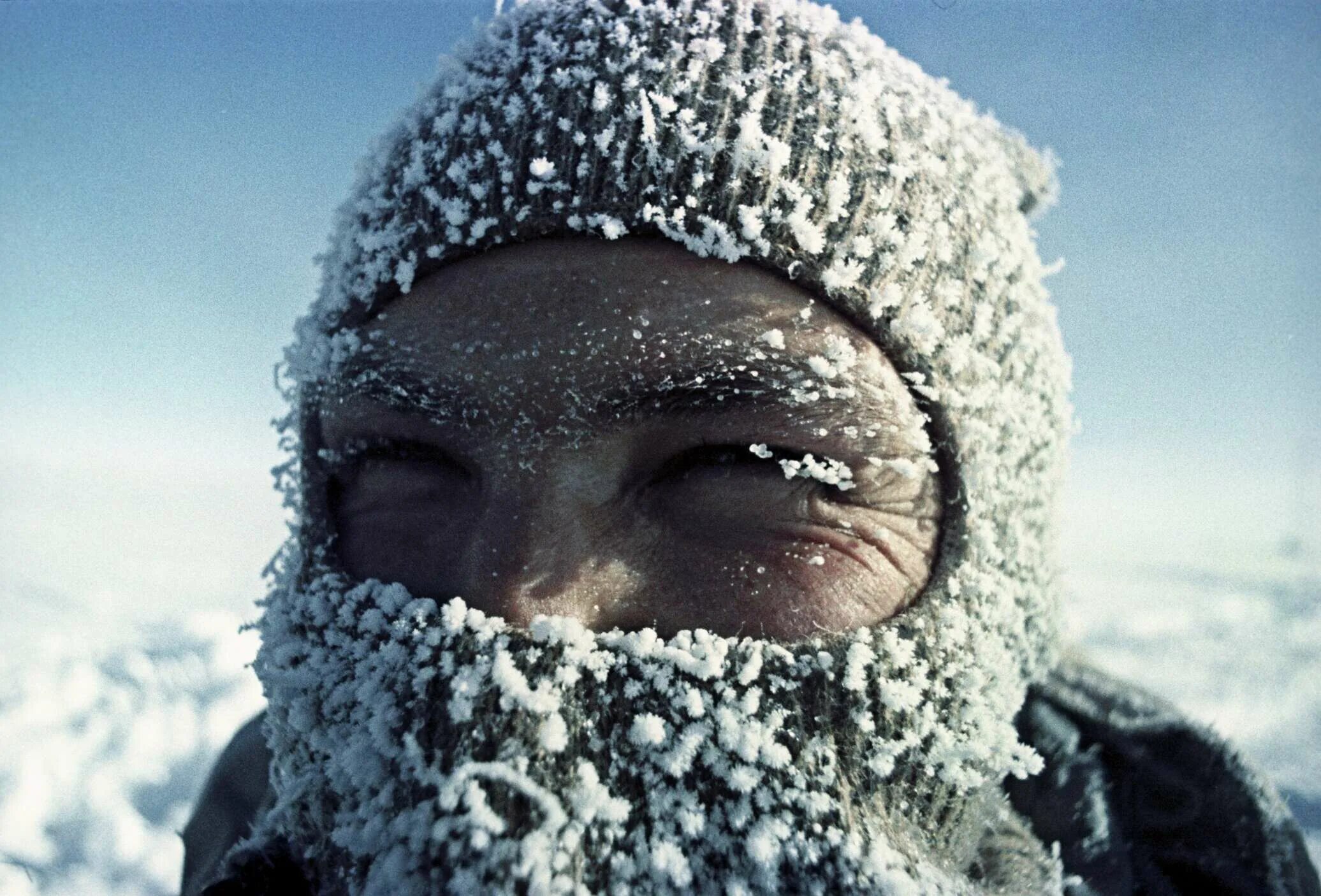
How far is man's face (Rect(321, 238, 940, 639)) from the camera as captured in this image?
Result: 0.98 m

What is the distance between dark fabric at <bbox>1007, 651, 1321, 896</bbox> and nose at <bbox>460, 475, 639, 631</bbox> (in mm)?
849

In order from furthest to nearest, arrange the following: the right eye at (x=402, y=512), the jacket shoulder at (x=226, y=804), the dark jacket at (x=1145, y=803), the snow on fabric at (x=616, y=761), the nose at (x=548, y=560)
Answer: the jacket shoulder at (x=226, y=804), the dark jacket at (x=1145, y=803), the right eye at (x=402, y=512), the nose at (x=548, y=560), the snow on fabric at (x=616, y=761)

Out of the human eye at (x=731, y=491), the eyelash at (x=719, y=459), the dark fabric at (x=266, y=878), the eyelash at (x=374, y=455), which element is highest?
the eyelash at (x=374, y=455)

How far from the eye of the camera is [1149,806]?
56.1 inches

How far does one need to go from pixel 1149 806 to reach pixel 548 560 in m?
1.22

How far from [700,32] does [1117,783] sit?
4.89 feet

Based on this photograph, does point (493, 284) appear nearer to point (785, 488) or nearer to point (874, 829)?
point (785, 488)

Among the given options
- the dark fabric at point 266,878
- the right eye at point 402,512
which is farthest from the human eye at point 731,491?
the dark fabric at point 266,878

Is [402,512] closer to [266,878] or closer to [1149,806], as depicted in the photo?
[266,878]

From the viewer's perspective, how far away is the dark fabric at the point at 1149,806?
1.31 meters

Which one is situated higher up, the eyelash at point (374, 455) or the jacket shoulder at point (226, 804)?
the eyelash at point (374, 455)

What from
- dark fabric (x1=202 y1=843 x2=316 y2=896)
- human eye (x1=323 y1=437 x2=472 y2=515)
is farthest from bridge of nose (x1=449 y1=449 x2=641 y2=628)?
dark fabric (x1=202 y1=843 x2=316 y2=896)

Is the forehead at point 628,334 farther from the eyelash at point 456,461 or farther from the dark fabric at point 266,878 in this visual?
the dark fabric at point 266,878

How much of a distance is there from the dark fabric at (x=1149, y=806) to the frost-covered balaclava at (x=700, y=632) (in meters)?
0.20
